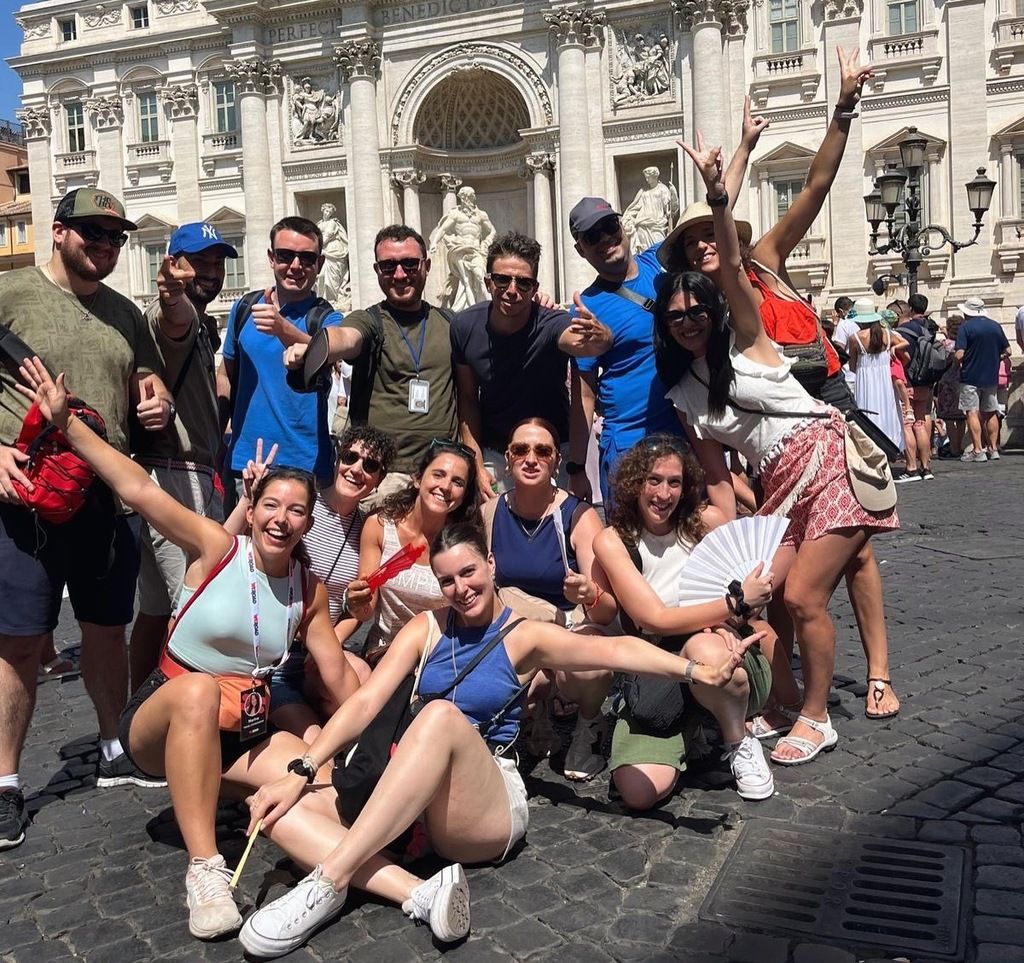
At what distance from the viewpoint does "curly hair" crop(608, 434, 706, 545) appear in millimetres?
4145

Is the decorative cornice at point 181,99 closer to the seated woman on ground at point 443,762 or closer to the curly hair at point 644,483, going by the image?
the curly hair at point 644,483

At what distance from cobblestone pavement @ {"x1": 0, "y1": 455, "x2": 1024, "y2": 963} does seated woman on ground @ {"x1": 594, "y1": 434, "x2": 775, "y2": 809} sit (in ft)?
0.51

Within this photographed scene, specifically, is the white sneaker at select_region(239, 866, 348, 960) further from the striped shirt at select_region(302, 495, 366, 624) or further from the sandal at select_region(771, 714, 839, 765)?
the sandal at select_region(771, 714, 839, 765)

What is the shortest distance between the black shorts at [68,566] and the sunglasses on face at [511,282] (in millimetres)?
1977

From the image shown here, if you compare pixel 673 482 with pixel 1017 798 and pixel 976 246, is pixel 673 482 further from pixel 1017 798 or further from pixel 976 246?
pixel 976 246

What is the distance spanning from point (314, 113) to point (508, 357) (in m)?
23.5

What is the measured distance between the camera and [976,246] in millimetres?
21828

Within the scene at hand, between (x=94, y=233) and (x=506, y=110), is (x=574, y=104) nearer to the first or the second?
(x=506, y=110)

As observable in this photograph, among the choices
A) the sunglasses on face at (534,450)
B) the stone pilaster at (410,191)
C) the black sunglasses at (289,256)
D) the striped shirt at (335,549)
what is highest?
the stone pilaster at (410,191)

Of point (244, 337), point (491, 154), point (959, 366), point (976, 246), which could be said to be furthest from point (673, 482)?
point (491, 154)

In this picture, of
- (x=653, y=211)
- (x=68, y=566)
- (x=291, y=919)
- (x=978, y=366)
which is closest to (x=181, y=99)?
(x=653, y=211)

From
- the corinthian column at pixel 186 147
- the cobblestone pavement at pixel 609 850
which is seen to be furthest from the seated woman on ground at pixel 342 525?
the corinthian column at pixel 186 147

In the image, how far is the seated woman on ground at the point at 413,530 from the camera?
4.31 m

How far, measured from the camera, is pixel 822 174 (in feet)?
14.0
